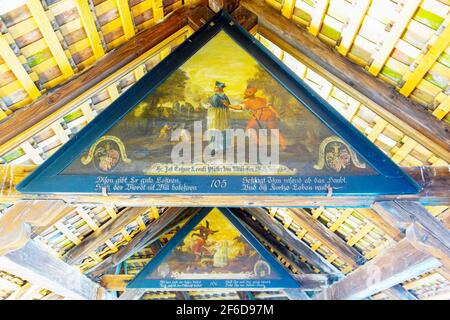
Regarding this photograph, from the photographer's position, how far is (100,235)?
24.4ft

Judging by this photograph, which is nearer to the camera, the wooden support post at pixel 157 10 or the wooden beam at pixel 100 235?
the wooden support post at pixel 157 10

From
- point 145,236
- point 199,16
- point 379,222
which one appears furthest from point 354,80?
point 145,236

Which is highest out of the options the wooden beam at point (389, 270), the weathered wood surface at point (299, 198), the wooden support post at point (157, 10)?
the wooden support post at point (157, 10)

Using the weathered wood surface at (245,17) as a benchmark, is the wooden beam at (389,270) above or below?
below

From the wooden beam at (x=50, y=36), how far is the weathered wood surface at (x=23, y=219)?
4.33 ft

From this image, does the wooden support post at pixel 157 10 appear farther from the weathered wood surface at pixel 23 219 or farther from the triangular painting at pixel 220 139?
the weathered wood surface at pixel 23 219

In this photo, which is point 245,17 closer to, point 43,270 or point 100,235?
point 43,270

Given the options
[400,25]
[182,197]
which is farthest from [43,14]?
[400,25]

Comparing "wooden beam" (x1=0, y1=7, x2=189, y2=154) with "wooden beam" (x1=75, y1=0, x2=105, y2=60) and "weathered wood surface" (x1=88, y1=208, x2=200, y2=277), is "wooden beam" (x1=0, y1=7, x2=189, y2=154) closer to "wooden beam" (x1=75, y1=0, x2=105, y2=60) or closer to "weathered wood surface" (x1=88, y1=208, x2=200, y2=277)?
"wooden beam" (x1=75, y1=0, x2=105, y2=60)

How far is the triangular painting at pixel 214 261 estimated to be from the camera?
7.41m

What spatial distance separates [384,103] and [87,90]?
3001 millimetres

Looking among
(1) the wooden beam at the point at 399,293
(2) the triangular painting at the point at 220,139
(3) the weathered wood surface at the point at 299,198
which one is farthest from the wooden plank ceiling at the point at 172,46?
(1) the wooden beam at the point at 399,293

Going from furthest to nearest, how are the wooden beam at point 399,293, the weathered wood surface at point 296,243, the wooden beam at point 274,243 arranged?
the wooden beam at point 274,243
the weathered wood surface at point 296,243
the wooden beam at point 399,293

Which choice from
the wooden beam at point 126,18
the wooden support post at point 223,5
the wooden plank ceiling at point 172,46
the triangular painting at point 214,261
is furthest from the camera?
the triangular painting at point 214,261
